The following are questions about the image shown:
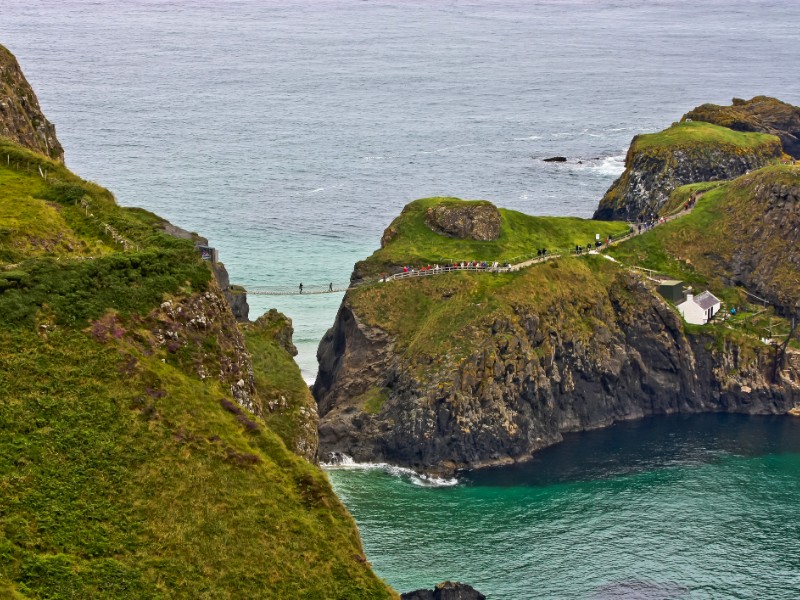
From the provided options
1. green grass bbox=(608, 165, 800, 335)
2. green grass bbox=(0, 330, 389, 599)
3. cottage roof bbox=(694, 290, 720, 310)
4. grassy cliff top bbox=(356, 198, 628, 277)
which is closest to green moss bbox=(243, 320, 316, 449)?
green grass bbox=(0, 330, 389, 599)

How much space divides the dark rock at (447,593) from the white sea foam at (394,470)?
29053 mm

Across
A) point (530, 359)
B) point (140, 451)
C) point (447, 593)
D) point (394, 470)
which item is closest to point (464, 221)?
point (530, 359)

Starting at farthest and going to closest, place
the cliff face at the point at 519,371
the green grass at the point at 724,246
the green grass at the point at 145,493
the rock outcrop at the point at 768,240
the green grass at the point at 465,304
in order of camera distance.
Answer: the green grass at the point at 724,246, the rock outcrop at the point at 768,240, the green grass at the point at 465,304, the cliff face at the point at 519,371, the green grass at the point at 145,493

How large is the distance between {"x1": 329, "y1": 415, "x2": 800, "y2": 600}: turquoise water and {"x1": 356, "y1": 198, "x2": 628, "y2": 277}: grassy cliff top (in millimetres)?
26771

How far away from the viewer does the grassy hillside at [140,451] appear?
81.1 metres

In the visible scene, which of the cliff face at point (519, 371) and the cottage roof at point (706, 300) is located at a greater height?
the cottage roof at point (706, 300)

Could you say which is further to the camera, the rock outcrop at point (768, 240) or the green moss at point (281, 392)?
the rock outcrop at point (768, 240)

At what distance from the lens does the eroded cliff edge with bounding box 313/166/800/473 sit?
503 feet

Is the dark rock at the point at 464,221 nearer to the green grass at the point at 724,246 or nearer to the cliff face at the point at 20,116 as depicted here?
the green grass at the point at 724,246

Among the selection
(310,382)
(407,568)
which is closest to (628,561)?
(407,568)

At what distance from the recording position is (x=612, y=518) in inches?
5468

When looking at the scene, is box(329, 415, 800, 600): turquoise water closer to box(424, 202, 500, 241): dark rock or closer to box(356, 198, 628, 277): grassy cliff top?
box(356, 198, 628, 277): grassy cliff top

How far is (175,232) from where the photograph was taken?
124 metres

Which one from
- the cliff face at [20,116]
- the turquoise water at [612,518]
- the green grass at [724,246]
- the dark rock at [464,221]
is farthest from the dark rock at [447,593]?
the green grass at [724,246]
